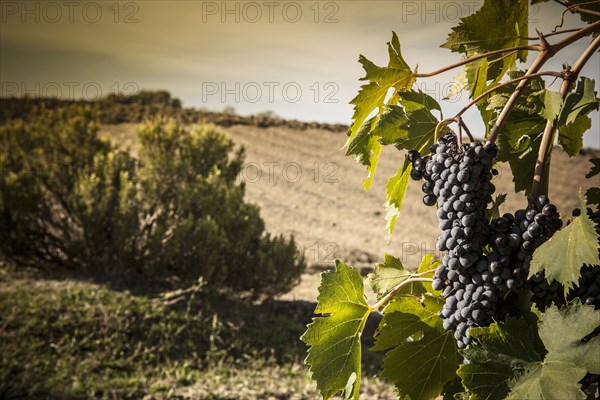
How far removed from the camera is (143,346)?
5375 mm

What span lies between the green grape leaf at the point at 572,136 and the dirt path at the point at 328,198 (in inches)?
257

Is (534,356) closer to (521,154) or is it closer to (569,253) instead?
(569,253)

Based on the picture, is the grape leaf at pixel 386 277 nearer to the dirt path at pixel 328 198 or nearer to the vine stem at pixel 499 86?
the vine stem at pixel 499 86

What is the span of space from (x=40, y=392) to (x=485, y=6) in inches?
177

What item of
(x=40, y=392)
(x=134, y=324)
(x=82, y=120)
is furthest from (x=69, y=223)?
(x=40, y=392)

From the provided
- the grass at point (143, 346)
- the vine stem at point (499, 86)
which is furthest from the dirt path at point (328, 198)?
the vine stem at point (499, 86)

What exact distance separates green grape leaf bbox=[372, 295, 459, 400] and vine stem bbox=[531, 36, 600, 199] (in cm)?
27

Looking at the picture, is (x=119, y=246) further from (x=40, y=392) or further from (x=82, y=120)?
(x=40, y=392)

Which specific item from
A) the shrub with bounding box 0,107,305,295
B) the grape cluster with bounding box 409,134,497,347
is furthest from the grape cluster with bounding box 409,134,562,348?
the shrub with bounding box 0,107,305,295

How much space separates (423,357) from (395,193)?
30 centimetres

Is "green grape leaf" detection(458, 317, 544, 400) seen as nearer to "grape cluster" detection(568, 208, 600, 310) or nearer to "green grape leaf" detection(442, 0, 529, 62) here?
"grape cluster" detection(568, 208, 600, 310)

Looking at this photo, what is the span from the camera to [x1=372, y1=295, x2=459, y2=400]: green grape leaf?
896 mm

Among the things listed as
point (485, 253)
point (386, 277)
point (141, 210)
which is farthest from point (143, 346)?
point (485, 253)

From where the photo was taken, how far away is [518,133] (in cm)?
96
